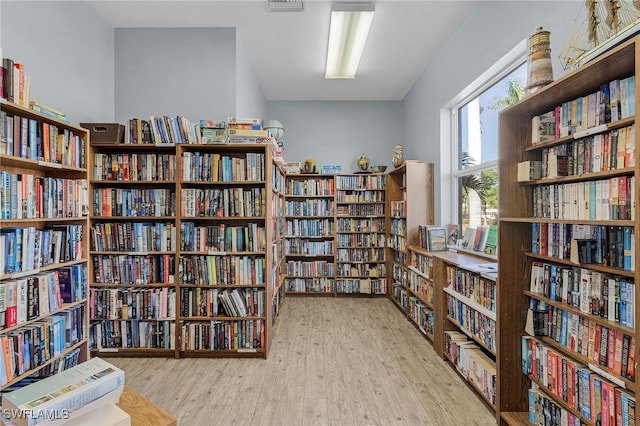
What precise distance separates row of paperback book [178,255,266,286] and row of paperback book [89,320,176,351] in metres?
0.49

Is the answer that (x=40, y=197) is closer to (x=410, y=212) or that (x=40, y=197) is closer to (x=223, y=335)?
(x=223, y=335)

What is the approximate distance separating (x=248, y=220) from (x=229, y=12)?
208cm

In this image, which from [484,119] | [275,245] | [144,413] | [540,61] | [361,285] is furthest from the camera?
[361,285]

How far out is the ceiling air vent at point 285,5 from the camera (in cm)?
295

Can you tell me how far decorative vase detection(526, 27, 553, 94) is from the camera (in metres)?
1.73

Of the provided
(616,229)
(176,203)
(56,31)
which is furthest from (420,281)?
(56,31)

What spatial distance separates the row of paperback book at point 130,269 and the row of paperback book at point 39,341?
0.65 meters

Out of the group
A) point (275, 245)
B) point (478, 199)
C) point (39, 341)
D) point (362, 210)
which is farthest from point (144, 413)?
point (362, 210)

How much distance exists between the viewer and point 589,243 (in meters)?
1.57

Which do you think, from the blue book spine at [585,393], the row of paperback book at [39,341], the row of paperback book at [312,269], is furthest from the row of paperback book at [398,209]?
the row of paperback book at [39,341]

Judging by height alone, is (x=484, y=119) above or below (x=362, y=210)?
above

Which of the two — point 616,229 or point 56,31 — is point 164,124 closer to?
point 56,31

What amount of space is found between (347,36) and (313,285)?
3637mm

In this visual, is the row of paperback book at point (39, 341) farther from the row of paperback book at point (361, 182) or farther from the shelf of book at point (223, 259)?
the row of paperback book at point (361, 182)
